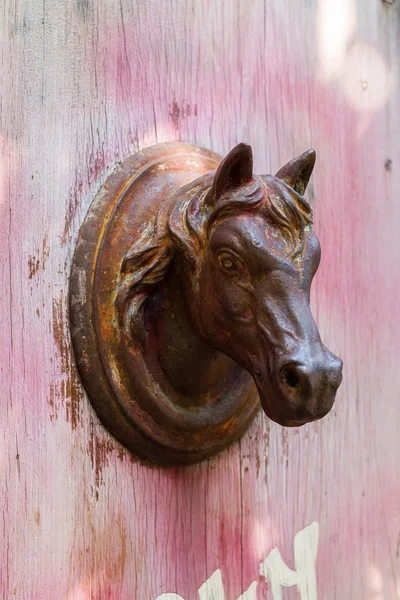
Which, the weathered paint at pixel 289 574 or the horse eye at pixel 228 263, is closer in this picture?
the horse eye at pixel 228 263

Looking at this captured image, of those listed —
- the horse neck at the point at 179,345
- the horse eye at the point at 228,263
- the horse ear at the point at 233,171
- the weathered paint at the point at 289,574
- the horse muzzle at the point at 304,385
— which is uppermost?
the horse ear at the point at 233,171

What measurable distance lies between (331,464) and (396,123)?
0.70 m

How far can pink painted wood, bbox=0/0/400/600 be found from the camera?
3.58ft

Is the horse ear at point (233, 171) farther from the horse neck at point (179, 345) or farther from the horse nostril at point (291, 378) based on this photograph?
the horse nostril at point (291, 378)

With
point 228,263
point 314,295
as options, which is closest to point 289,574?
point 314,295

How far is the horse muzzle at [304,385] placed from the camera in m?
0.97

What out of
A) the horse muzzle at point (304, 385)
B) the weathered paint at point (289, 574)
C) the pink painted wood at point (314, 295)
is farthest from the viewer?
the weathered paint at point (289, 574)

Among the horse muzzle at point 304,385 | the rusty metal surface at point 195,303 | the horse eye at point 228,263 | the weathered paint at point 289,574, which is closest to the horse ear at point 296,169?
the rusty metal surface at point 195,303

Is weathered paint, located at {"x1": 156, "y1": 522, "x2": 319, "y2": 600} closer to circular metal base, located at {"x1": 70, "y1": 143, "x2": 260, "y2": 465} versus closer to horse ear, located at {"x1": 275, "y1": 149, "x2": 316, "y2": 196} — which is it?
circular metal base, located at {"x1": 70, "y1": 143, "x2": 260, "y2": 465}

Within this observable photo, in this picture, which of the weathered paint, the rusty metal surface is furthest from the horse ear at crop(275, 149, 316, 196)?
the weathered paint

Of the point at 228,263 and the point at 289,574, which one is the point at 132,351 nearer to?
the point at 228,263

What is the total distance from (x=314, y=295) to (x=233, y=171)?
489 millimetres

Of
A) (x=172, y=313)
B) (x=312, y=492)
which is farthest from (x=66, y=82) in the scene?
(x=312, y=492)

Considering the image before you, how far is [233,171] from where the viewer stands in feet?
3.45
